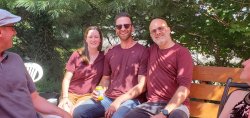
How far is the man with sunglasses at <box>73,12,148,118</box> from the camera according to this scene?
13.9 feet

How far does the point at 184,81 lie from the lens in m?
3.94

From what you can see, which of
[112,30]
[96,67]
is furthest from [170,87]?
[112,30]

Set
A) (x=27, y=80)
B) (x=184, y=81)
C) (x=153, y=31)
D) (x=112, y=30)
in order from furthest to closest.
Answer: (x=112, y=30)
(x=153, y=31)
(x=184, y=81)
(x=27, y=80)

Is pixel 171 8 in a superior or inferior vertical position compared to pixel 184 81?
superior

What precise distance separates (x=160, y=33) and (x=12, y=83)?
66.6 inches

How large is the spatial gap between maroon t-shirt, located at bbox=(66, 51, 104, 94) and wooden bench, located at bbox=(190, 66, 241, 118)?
1108mm

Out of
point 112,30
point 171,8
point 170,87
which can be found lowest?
point 170,87

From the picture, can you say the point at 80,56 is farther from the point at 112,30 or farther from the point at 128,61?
the point at 112,30

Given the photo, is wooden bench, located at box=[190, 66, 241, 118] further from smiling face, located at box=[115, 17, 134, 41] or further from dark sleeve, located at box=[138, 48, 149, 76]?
smiling face, located at box=[115, 17, 134, 41]

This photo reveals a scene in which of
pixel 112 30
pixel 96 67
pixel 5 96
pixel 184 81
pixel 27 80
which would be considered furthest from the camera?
pixel 112 30

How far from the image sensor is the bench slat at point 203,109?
4.17m

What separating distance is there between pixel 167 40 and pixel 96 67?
0.98m

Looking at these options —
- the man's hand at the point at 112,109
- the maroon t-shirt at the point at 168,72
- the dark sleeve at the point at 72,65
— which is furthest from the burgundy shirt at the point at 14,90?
the dark sleeve at the point at 72,65

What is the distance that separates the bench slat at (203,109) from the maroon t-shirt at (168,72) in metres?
0.26
